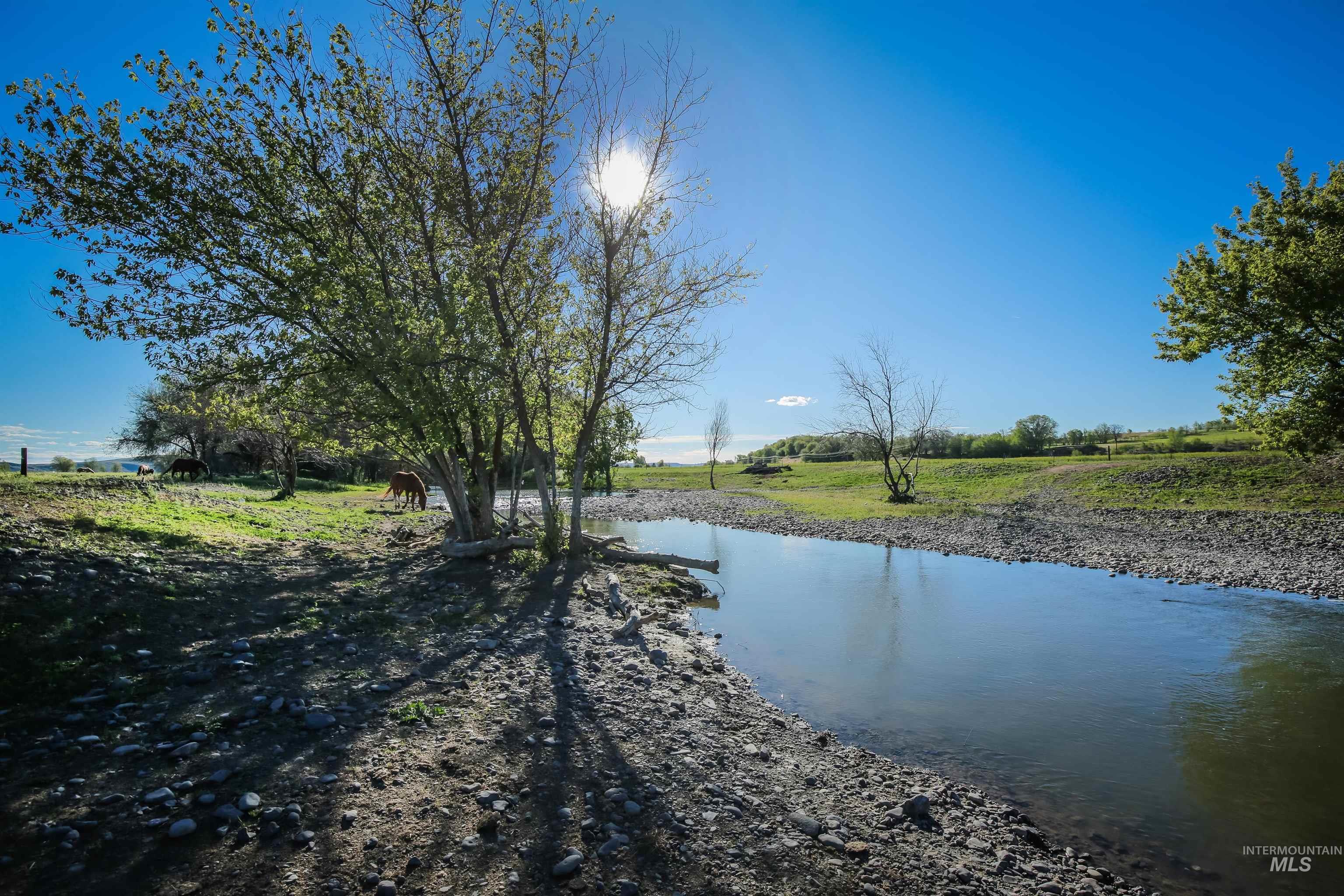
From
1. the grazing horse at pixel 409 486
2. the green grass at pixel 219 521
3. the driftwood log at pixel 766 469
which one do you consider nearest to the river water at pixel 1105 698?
the green grass at pixel 219 521

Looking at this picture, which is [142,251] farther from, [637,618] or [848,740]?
[848,740]

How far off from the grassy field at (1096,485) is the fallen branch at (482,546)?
2556 cm

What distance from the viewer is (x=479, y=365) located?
1455 cm

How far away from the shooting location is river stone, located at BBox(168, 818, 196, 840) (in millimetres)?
4516

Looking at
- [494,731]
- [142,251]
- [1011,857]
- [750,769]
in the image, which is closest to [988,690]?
[1011,857]

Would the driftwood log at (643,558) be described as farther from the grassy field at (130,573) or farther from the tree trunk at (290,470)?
the tree trunk at (290,470)

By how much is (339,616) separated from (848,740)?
8784mm

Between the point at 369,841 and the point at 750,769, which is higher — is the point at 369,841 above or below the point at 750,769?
above

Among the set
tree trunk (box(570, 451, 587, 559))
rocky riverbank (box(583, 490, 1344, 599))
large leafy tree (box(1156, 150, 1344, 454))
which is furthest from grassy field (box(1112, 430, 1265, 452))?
tree trunk (box(570, 451, 587, 559))

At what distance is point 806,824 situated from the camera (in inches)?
227

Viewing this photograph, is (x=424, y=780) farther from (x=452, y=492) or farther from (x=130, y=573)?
(x=452, y=492)

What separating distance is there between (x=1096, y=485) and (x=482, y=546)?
132 ft

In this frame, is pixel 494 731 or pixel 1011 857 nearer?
pixel 1011 857

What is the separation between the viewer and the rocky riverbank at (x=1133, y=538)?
19469 millimetres
